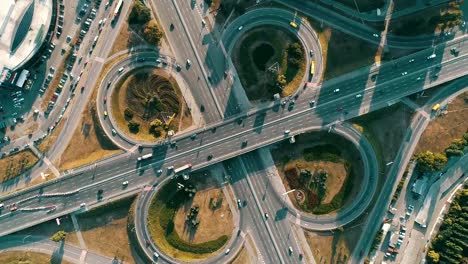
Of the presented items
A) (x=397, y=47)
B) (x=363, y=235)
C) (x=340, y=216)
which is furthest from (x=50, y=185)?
(x=397, y=47)

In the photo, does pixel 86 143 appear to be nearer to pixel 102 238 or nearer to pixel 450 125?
pixel 102 238

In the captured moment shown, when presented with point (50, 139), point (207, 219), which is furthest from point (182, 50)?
point (207, 219)

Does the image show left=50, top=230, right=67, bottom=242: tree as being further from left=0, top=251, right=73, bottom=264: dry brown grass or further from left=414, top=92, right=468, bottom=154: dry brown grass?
left=414, top=92, right=468, bottom=154: dry brown grass

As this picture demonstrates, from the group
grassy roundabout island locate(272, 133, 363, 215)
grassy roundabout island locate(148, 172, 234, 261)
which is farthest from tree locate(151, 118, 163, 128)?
grassy roundabout island locate(272, 133, 363, 215)

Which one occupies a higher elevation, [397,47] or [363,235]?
[397,47]

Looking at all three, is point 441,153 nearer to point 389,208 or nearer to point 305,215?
point 389,208

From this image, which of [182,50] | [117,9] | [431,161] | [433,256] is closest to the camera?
[431,161]
